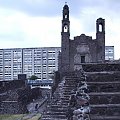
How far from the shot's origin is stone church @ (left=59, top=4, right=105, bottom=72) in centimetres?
4412

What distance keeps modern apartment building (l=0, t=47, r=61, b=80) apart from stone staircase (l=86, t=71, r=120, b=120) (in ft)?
371

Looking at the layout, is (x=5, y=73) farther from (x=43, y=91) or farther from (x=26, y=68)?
(x=43, y=91)

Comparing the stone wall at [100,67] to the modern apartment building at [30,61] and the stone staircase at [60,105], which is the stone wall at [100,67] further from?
the modern apartment building at [30,61]

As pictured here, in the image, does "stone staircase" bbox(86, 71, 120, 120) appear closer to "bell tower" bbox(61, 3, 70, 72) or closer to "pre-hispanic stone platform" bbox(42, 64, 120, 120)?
"pre-hispanic stone platform" bbox(42, 64, 120, 120)

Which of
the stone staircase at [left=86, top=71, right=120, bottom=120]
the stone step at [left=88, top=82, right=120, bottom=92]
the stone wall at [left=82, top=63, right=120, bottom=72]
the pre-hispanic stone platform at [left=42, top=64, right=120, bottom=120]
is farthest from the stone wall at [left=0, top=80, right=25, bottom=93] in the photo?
the stone step at [left=88, top=82, right=120, bottom=92]

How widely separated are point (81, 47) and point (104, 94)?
35.1m

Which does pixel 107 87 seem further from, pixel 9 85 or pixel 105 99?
pixel 9 85

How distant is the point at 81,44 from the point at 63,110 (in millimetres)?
26252

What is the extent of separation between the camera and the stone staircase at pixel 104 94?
921cm

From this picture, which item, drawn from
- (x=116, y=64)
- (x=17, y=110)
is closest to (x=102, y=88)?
(x=116, y=64)

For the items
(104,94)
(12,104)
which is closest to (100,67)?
(104,94)

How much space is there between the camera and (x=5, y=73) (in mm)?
132875

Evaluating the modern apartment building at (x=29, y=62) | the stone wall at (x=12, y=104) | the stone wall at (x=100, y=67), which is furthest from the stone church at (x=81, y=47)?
the modern apartment building at (x=29, y=62)

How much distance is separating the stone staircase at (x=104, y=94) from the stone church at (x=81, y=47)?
110ft
